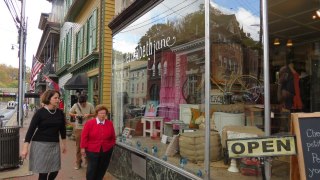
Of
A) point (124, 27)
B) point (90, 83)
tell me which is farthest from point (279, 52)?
point (90, 83)

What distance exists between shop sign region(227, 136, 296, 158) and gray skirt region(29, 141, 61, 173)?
312 cm

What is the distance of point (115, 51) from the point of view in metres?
8.77

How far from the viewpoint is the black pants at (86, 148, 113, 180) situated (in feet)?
18.5

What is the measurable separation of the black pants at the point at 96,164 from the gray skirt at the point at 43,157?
646 mm

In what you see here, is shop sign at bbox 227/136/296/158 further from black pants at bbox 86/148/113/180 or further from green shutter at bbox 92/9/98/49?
green shutter at bbox 92/9/98/49

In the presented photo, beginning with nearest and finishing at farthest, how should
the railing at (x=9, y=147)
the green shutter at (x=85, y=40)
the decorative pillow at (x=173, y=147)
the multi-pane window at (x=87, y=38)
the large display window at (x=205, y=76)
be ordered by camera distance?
1. the large display window at (x=205, y=76)
2. the decorative pillow at (x=173, y=147)
3. the railing at (x=9, y=147)
4. the multi-pane window at (x=87, y=38)
5. the green shutter at (x=85, y=40)

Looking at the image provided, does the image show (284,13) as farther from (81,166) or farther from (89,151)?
(81,166)

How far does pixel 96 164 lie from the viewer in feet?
18.7

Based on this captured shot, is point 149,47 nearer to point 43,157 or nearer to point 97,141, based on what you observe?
point 97,141

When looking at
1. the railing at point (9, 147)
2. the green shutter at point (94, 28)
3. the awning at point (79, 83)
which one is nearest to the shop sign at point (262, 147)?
the railing at point (9, 147)

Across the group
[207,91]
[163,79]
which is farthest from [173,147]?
[163,79]

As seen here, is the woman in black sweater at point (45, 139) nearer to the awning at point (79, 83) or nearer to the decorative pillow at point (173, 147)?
the decorative pillow at point (173, 147)

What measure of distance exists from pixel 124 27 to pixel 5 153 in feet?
13.3

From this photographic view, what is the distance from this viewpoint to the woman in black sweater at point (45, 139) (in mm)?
5117
